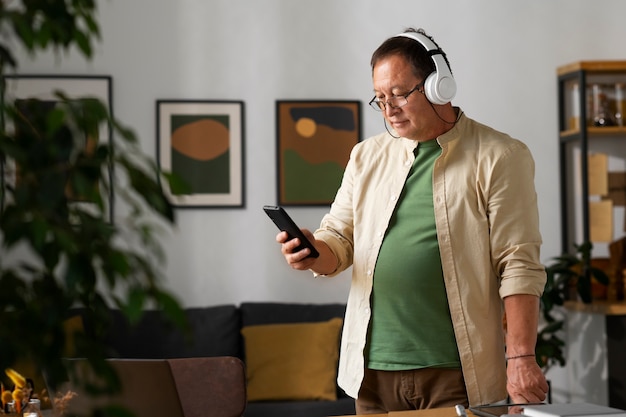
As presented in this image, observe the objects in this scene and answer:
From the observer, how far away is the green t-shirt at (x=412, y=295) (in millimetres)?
2068

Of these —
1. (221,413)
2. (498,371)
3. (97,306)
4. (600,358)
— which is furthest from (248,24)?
(97,306)

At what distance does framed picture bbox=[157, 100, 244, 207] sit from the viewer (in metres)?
4.83

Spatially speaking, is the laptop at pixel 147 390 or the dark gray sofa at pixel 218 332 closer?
the laptop at pixel 147 390

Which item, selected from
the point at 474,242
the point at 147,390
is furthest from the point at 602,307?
the point at 147,390

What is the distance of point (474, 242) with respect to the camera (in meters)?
2.10

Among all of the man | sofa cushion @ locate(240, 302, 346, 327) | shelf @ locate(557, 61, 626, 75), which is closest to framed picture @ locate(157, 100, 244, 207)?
sofa cushion @ locate(240, 302, 346, 327)

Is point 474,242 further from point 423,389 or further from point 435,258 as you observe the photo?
point 423,389

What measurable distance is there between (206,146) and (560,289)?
78.2 inches

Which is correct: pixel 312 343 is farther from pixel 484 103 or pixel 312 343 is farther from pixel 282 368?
pixel 484 103

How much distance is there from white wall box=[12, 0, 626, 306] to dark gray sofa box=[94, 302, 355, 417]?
25cm

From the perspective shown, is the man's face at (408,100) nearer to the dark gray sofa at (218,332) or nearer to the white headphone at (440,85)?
the white headphone at (440,85)

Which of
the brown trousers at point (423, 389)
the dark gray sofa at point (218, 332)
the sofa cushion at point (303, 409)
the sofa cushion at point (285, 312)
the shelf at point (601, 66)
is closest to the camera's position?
the brown trousers at point (423, 389)

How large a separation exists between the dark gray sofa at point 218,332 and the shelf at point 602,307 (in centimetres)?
118

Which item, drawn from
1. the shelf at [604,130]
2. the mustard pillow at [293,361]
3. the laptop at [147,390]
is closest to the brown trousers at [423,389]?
the laptop at [147,390]
